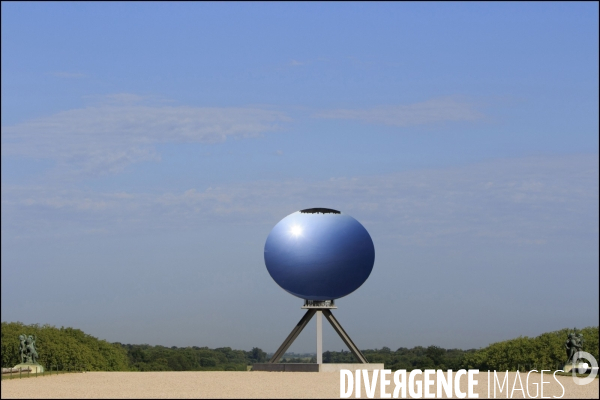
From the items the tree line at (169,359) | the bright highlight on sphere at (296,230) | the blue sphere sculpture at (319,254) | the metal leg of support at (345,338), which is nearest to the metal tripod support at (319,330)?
the metal leg of support at (345,338)

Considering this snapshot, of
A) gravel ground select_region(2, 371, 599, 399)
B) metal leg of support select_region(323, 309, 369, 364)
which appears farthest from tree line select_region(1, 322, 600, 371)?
gravel ground select_region(2, 371, 599, 399)

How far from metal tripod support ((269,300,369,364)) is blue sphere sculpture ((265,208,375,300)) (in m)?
0.62

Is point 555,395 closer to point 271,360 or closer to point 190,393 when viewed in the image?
point 190,393

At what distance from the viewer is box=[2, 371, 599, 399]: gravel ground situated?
32.5m

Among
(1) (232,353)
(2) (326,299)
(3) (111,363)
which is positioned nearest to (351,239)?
(2) (326,299)

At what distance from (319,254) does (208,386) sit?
39.8ft

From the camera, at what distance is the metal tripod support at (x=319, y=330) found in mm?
47594

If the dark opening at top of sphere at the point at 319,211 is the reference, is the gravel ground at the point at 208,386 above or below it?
below

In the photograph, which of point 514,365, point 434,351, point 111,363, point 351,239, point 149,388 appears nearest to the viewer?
point 149,388

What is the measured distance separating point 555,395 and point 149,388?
15.8 metres

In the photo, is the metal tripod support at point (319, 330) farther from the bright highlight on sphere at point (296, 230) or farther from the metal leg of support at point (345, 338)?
the bright highlight on sphere at point (296, 230)

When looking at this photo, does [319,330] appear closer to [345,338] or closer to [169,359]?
[345,338]

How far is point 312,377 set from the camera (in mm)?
41219

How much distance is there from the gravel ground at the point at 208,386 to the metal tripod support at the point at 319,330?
3219 mm
